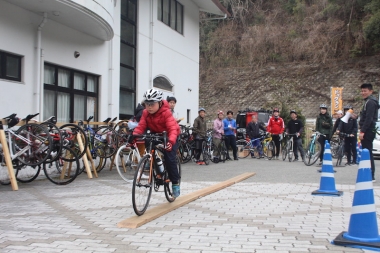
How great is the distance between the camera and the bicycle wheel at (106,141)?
10.7 m

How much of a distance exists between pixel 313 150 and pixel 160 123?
27.9ft

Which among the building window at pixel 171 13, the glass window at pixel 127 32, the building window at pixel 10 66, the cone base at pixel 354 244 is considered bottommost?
the cone base at pixel 354 244

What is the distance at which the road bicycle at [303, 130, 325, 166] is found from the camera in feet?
43.9

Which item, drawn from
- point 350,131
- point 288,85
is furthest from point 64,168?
point 288,85

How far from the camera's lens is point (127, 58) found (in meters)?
15.8

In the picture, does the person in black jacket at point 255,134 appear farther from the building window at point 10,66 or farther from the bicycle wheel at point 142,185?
the bicycle wheel at point 142,185

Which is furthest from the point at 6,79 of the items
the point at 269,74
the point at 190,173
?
the point at 269,74

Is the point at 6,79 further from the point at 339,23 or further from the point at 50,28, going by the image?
the point at 339,23

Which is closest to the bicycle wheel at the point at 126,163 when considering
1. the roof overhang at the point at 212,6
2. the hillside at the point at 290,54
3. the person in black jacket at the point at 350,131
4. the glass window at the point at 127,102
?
the glass window at the point at 127,102

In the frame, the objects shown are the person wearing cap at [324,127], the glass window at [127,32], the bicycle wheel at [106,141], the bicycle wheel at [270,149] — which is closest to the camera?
the bicycle wheel at [106,141]

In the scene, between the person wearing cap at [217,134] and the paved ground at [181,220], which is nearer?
the paved ground at [181,220]

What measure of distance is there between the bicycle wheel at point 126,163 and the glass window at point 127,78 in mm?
6209

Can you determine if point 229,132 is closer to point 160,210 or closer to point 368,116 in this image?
point 368,116

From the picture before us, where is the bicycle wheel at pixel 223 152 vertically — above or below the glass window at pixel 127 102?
below
